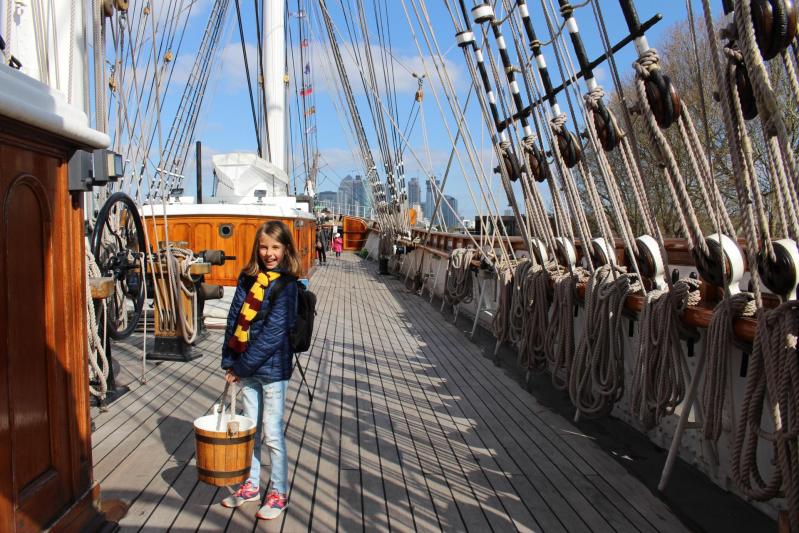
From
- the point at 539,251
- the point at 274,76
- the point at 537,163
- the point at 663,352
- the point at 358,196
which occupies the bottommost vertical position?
the point at 663,352

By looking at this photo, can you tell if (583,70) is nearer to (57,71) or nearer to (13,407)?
(57,71)

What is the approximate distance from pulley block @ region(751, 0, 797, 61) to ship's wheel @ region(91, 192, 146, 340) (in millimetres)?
3646

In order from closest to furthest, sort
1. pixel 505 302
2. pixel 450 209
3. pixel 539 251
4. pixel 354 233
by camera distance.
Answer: pixel 539 251 < pixel 505 302 < pixel 450 209 < pixel 354 233

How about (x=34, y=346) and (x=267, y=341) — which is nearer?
(x=34, y=346)

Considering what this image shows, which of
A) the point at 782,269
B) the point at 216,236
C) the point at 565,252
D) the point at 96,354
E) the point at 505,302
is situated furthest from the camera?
the point at 216,236

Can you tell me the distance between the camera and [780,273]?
7.85ft

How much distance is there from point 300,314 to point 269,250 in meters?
0.29

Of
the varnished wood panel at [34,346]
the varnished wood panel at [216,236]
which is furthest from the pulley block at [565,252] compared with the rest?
the varnished wood panel at [216,236]

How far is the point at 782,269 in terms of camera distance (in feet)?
7.83

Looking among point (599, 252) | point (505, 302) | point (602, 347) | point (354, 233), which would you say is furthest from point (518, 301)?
point (354, 233)

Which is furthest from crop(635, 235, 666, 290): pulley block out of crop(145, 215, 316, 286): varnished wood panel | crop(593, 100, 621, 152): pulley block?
crop(145, 215, 316, 286): varnished wood panel

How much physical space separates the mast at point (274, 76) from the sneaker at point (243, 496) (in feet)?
36.2

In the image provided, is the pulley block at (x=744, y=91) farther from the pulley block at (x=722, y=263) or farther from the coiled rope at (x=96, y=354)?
the coiled rope at (x=96, y=354)

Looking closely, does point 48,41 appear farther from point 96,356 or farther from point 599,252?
point 599,252
